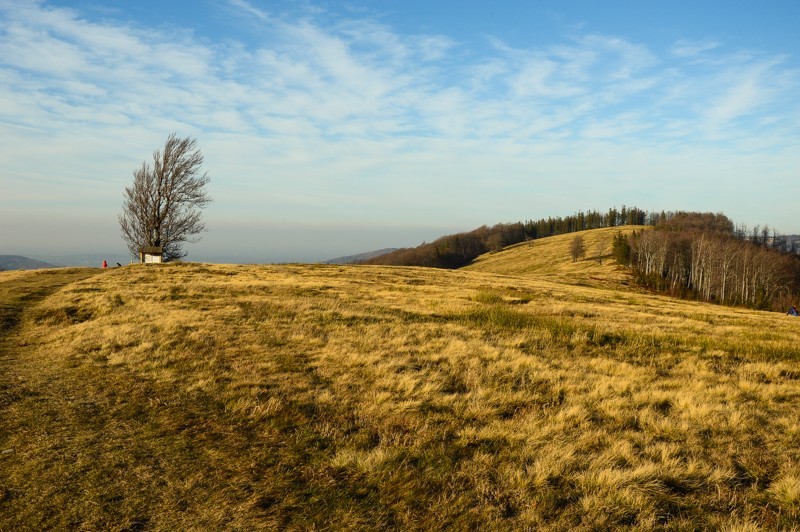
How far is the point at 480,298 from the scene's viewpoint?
77.7 feet

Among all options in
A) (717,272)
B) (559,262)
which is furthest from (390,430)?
(559,262)

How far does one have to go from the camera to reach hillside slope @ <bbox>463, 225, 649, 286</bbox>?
337 feet

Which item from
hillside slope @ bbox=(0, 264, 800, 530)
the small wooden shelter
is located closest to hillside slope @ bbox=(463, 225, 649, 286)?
the small wooden shelter

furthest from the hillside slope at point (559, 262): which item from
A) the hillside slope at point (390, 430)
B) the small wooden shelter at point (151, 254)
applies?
the hillside slope at point (390, 430)

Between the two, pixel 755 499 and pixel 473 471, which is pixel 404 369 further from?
pixel 755 499

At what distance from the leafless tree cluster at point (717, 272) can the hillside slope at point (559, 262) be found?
8.25 meters

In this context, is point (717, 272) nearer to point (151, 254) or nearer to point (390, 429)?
point (151, 254)

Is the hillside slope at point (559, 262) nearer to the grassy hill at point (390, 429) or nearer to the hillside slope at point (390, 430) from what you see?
the grassy hill at point (390, 429)

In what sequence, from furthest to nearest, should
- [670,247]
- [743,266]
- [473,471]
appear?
[670,247] → [743,266] → [473,471]

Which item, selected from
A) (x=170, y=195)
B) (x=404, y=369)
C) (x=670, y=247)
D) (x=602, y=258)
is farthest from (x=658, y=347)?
(x=602, y=258)

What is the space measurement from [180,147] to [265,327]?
143 ft

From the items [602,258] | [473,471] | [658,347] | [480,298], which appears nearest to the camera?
[473,471]

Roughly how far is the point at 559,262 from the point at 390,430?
467 ft

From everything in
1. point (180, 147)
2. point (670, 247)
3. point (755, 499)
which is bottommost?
point (755, 499)
